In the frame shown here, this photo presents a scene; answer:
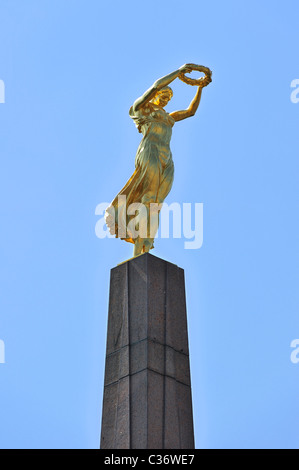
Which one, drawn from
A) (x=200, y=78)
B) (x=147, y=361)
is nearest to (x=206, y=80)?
(x=200, y=78)

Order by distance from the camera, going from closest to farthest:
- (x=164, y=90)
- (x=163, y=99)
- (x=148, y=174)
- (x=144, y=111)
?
(x=148, y=174)
(x=144, y=111)
(x=164, y=90)
(x=163, y=99)

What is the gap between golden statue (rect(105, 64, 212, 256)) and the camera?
18297 mm

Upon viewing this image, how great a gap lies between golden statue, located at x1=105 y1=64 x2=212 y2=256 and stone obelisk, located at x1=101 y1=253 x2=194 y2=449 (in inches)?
28.9

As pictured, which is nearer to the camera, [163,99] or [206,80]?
[163,99]

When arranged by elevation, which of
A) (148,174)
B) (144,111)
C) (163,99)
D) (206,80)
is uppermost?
(206,80)

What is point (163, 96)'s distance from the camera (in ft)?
63.0

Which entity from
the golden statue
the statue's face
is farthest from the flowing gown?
the statue's face

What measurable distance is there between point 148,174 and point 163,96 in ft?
5.14

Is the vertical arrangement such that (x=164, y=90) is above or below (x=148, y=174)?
above

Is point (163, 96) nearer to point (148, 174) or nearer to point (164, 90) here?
point (164, 90)

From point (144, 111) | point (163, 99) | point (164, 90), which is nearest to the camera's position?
point (144, 111)

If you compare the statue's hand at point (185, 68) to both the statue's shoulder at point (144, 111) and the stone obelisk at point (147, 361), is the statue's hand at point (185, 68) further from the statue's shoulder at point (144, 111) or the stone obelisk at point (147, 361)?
the stone obelisk at point (147, 361)
